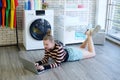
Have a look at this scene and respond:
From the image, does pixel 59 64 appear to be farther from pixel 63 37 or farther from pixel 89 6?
pixel 89 6

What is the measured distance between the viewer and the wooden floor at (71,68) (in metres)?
2.63

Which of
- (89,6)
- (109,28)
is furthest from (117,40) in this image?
(89,6)

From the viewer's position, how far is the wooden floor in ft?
8.63

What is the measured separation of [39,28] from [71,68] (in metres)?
1.25

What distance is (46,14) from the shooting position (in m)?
3.79

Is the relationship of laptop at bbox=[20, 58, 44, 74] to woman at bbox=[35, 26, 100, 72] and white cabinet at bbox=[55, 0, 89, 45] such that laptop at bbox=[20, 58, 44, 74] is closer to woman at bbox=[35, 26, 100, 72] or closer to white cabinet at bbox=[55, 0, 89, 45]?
woman at bbox=[35, 26, 100, 72]

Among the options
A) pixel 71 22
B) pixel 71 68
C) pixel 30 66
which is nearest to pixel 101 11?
pixel 71 22

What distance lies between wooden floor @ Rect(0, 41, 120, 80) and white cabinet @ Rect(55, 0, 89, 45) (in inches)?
26.2

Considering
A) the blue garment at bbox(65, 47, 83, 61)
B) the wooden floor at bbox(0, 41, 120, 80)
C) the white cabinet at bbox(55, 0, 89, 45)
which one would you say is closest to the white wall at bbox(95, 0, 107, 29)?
the white cabinet at bbox(55, 0, 89, 45)

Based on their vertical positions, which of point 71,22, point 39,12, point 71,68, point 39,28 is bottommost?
point 71,68

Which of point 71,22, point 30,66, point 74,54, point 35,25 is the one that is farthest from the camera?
point 71,22

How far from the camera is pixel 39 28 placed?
3.79 meters

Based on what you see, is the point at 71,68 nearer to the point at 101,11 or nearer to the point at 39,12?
the point at 39,12

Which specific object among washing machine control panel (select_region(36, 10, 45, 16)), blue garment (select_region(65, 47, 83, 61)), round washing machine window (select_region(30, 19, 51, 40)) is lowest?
blue garment (select_region(65, 47, 83, 61))
